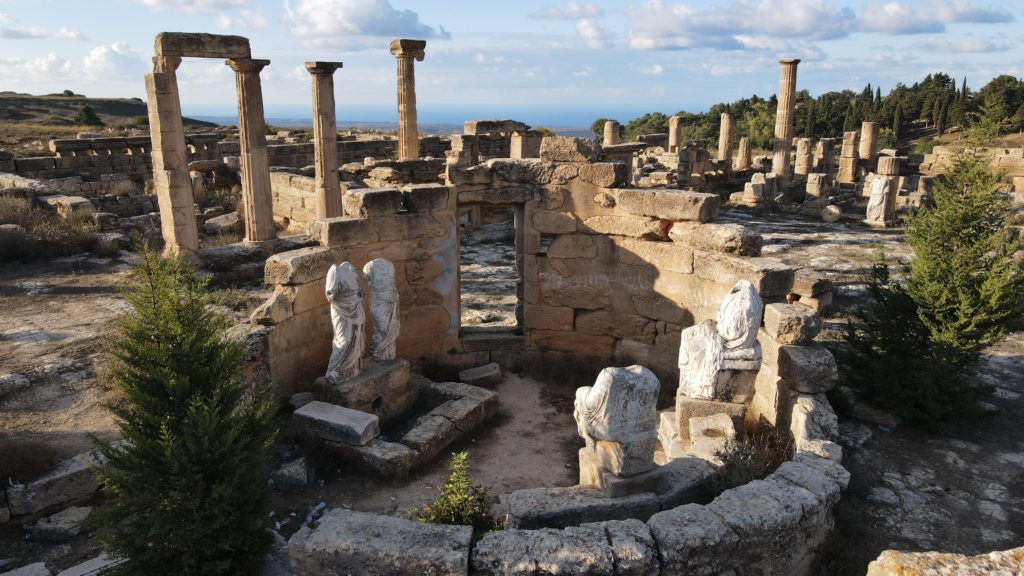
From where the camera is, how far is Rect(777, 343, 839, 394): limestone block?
6.61m

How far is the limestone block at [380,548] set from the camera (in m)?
4.40

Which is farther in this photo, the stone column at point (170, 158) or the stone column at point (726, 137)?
the stone column at point (726, 137)

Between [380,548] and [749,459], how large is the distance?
3.27 meters

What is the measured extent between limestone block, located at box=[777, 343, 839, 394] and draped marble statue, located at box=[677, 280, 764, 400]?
353 mm

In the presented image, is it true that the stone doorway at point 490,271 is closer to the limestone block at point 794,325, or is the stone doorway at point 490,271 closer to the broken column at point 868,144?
the limestone block at point 794,325

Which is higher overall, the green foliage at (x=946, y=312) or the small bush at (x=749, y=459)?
the green foliage at (x=946, y=312)

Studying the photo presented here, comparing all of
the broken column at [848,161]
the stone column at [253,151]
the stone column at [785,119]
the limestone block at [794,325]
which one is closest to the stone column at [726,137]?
A: the stone column at [785,119]

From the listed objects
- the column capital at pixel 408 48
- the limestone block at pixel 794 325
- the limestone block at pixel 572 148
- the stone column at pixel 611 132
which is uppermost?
the column capital at pixel 408 48

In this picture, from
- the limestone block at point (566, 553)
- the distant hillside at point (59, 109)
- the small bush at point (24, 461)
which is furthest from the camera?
the distant hillside at point (59, 109)

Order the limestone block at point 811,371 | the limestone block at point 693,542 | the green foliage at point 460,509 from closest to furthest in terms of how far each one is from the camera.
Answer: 1. the limestone block at point 693,542
2. the green foliage at point 460,509
3. the limestone block at point 811,371

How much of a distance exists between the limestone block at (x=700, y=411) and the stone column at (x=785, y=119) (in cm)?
2213

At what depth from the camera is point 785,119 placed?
27.9m

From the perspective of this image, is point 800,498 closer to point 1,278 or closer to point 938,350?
point 938,350

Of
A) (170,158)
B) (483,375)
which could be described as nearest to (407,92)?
(170,158)
